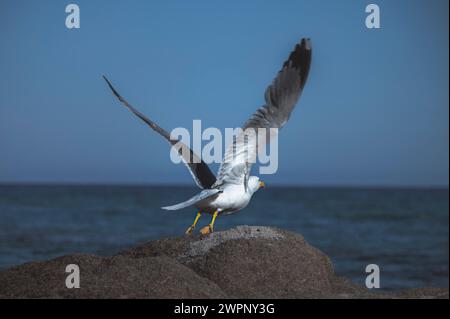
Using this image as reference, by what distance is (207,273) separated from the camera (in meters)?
5.21

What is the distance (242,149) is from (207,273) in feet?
4.64

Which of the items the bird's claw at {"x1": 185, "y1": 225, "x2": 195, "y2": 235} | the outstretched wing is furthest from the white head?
the bird's claw at {"x1": 185, "y1": 225, "x2": 195, "y2": 235}

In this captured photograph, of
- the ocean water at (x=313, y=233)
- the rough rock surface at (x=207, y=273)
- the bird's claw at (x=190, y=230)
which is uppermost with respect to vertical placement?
the bird's claw at (x=190, y=230)

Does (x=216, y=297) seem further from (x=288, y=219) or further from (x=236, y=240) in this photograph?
(x=288, y=219)

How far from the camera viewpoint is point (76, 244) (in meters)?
18.1

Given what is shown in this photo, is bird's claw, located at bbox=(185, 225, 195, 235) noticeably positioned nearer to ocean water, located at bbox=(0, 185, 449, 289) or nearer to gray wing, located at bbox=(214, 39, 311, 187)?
gray wing, located at bbox=(214, 39, 311, 187)

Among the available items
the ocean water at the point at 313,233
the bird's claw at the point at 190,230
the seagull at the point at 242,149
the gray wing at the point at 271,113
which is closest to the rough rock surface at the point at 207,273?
the bird's claw at the point at 190,230

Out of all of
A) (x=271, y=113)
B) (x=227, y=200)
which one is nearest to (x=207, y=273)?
(x=227, y=200)

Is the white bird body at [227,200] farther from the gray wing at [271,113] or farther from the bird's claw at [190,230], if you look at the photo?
the bird's claw at [190,230]

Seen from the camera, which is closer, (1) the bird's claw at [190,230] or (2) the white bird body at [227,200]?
(2) the white bird body at [227,200]

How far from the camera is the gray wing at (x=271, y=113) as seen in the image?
5.95m

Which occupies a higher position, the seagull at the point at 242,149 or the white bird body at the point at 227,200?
the seagull at the point at 242,149
